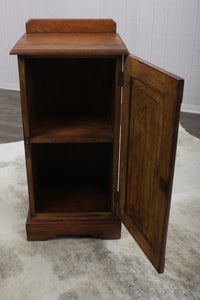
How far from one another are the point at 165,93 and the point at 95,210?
92cm

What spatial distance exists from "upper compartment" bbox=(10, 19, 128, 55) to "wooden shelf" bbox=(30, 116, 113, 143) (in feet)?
1.37

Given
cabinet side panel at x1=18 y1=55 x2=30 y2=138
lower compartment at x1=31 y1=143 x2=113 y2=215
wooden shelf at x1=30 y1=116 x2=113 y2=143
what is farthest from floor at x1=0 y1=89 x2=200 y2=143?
cabinet side panel at x1=18 y1=55 x2=30 y2=138

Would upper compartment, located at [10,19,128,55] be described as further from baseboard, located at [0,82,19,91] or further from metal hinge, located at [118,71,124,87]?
baseboard, located at [0,82,19,91]

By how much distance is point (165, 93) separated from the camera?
4.27ft

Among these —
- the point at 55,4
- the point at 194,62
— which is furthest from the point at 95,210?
the point at 55,4

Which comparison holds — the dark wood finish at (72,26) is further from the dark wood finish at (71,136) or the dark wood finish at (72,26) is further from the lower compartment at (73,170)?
the lower compartment at (73,170)

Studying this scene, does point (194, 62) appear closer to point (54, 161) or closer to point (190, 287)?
point (54, 161)

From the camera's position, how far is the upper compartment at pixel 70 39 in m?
1.58

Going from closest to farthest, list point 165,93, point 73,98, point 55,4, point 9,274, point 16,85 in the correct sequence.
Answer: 1. point 165,93
2. point 9,274
3. point 73,98
4. point 55,4
5. point 16,85

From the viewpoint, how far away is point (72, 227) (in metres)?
1.95

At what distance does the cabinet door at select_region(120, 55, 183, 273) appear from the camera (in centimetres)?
132

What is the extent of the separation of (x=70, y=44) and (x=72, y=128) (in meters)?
0.44

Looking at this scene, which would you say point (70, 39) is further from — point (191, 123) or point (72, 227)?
point (191, 123)

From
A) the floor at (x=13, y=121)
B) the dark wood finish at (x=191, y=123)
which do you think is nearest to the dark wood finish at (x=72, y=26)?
the floor at (x=13, y=121)
